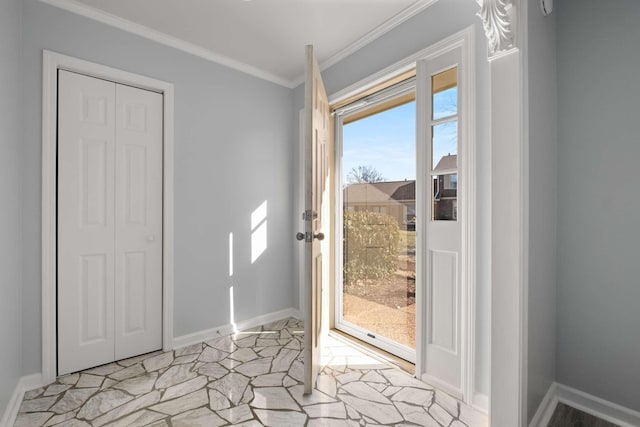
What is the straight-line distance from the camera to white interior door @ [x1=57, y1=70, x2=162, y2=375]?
2041 millimetres

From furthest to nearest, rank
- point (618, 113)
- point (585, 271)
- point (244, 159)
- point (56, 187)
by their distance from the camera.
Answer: point (244, 159)
point (56, 187)
point (585, 271)
point (618, 113)

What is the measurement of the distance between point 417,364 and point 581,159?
1.60 m

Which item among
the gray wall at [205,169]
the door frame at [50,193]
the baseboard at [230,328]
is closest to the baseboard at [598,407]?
the baseboard at [230,328]

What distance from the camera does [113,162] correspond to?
221cm

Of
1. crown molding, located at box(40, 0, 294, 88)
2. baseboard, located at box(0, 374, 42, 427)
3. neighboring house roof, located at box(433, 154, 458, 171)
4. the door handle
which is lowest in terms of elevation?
baseboard, located at box(0, 374, 42, 427)

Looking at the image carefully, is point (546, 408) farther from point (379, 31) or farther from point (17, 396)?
point (17, 396)

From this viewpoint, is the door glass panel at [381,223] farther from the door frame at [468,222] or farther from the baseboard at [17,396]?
the baseboard at [17,396]

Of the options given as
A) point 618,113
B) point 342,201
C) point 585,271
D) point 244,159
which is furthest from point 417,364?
point 244,159

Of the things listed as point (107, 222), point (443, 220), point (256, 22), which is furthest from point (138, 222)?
point (443, 220)

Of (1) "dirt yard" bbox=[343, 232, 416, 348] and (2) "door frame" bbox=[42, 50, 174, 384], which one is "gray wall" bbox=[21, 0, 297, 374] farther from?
(1) "dirt yard" bbox=[343, 232, 416, 348]

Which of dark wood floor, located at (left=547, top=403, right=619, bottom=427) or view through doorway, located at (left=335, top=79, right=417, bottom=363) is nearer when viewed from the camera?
dark wood floor, located at (left=547, top=403, right=619, bottom=427)

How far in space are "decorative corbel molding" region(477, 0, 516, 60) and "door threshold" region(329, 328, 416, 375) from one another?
6.60 ft

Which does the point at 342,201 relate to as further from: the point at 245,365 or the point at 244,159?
the point at 245,365

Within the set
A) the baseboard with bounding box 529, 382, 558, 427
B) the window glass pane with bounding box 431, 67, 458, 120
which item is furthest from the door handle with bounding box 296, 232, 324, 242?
the baseboard with bounding box 529, 382, 558, 427
